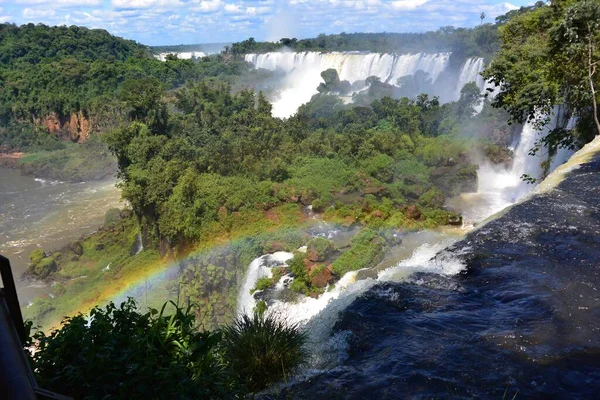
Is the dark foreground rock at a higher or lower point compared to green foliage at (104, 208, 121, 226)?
higher

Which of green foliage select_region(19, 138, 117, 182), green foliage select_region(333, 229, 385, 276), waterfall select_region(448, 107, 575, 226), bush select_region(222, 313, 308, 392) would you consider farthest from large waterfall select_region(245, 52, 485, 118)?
bush select_region(222, 313, 308, 392)

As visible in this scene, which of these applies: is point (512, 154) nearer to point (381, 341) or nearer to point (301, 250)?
point (301, 250)

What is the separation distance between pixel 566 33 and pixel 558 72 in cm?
152

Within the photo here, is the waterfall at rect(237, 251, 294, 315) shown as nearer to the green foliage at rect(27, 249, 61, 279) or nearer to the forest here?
the forest

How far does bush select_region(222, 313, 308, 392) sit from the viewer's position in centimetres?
472

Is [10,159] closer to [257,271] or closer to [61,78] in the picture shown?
[61,78]

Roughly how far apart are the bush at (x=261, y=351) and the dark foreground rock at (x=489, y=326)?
0.22 meters

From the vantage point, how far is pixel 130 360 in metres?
3.36

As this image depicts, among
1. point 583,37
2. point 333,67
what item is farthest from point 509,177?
point 333,67

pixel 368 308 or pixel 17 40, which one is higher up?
pixel 17 40

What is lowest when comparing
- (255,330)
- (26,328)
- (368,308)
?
(368,308)

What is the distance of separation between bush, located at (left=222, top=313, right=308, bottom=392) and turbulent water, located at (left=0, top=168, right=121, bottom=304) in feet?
60.2

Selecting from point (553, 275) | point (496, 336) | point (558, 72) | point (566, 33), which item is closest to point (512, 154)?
point (558, 72)

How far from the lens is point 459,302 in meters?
6.39
